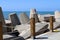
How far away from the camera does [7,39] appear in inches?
328

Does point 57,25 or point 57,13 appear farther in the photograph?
point 57,13

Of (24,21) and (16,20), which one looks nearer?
(16,20)

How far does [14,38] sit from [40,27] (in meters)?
3.69

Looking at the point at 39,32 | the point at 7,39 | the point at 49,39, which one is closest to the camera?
the point at 7,39

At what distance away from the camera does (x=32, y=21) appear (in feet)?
31.5

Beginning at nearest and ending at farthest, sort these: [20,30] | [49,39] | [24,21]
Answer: [49,39] < [20,30] < [24,21]

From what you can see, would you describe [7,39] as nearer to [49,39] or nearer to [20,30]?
[49,39]

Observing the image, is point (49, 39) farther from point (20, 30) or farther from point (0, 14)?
point (0, 14)

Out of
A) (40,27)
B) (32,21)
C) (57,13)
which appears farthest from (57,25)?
(57,13)

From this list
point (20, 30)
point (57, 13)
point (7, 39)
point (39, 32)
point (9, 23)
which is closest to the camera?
point (7, 39)

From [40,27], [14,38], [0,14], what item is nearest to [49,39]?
[14,38]

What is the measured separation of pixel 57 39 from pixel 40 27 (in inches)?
99.6

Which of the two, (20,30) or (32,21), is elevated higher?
(32,21)

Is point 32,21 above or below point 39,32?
above
